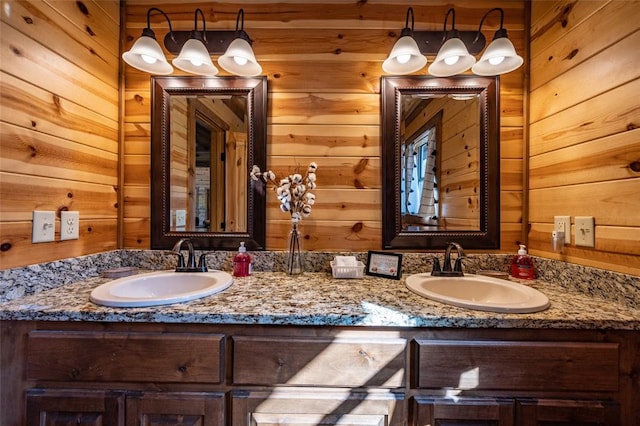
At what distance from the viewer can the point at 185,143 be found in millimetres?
1368

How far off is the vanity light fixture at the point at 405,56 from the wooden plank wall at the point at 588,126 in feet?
1.96

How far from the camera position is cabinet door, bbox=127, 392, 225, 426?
790 mm

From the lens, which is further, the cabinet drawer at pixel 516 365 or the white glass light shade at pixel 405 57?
the white glass light shade at pixel 405 57

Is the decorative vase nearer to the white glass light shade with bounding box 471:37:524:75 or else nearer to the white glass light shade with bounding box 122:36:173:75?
the white glass light shade with bounding box 122:36:173:75

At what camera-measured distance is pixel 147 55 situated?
1151 millimetres

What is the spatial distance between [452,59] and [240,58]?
0.93m

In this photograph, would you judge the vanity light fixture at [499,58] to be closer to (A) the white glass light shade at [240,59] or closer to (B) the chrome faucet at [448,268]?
(B) the chrome faucet at [448,268]

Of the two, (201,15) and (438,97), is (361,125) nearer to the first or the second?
(438,97)

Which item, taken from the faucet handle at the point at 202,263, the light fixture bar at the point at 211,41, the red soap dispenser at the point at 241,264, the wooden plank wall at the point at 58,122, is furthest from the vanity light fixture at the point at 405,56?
the wooden plank wall at the point at 58,122

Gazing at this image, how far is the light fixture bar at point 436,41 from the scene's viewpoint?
4.34ft

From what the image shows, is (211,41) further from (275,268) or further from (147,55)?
(275,268)

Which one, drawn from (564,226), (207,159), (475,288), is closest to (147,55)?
(207,159)

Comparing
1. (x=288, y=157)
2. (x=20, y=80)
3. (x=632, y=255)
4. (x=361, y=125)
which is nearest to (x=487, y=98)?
(x=361, y=125)

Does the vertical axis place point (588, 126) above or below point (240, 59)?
below
